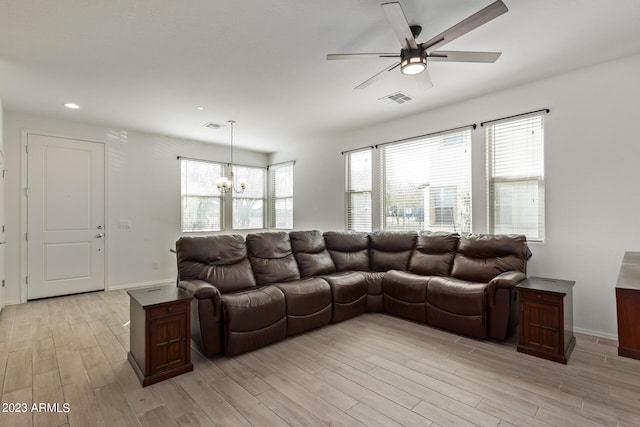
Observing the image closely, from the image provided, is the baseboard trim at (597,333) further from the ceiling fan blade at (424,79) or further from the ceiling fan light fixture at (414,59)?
the ceiling fan light fixture at (414,59)

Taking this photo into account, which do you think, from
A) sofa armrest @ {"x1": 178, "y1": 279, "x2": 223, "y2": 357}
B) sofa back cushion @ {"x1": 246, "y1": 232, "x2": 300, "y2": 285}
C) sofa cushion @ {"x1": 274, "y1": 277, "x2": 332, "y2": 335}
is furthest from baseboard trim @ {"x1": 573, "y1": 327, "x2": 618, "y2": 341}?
sofa armrest @ {"x1": 178, "y1": 279, "x2": 223, "y2": 357}

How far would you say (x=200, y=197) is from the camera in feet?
20.6

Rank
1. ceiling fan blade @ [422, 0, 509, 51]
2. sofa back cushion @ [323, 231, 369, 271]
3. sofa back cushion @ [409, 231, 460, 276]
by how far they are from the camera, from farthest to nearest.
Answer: sofa back cushion @ [323, 231, 369, 271]
sofa back cushion @ [409, 231, 460, 276]
ceiling fan blade @ [422, 0, 509, 51]

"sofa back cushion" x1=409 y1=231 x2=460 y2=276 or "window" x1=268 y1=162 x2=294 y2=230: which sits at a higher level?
"window" x1=268 y1=162 x2=294 y2=230

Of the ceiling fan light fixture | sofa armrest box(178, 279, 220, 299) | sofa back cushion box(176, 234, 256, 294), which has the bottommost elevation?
sofa armrest box(178, 279, 220, 299)

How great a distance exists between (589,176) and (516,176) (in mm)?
669

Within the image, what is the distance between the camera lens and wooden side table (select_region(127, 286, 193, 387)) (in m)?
2.28

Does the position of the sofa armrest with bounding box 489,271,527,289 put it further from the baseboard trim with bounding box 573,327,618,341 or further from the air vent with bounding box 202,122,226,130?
the air vent with bounding box 202,122,226,130

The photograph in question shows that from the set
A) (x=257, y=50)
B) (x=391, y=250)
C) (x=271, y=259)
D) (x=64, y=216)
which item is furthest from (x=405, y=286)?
(x=64, y=216)

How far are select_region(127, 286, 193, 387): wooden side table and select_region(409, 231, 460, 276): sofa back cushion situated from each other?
9.03ft

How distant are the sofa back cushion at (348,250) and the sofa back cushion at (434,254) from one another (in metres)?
0.70

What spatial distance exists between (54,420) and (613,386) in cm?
375

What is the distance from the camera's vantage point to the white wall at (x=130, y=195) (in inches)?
173

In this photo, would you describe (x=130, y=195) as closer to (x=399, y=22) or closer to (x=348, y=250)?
(x=348, y=250)
